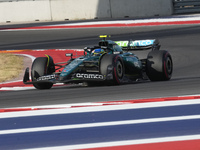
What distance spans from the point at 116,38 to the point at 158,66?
10.00 meters

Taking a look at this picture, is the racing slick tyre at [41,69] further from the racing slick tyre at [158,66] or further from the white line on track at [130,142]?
the white line on track at [130,142]

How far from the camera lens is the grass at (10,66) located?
13.2 meters

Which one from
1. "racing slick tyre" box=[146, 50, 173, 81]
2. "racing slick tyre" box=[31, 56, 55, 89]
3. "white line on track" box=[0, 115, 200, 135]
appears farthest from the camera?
"racing slick tyre" box=[146, 50, 173, 81]

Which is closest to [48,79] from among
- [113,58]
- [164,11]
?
[113,58]

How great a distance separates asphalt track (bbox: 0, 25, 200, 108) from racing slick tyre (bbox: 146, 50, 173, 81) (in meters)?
0.25

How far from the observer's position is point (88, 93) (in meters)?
9.02

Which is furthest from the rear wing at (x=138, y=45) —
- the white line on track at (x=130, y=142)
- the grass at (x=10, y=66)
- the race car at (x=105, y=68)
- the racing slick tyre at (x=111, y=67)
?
the white line on track at (x=130, y=142)

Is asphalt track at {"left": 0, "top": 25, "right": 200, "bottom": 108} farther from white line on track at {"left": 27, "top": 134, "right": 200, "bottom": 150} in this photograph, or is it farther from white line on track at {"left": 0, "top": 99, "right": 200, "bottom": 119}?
white line on track at {"left": 27, "top": 134, "right": 200, "bottom": 150}

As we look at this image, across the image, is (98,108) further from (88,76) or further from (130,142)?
(88,76)

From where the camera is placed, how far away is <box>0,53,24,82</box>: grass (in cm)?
1315

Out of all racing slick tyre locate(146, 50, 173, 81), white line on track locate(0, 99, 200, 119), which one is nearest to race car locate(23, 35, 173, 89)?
racing slick tyre locate(146, 50, 173, 81)

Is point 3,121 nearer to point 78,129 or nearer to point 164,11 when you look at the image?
point 78,129

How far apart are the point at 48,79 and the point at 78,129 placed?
4477 millimetres

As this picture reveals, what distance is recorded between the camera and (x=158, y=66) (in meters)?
11.0
